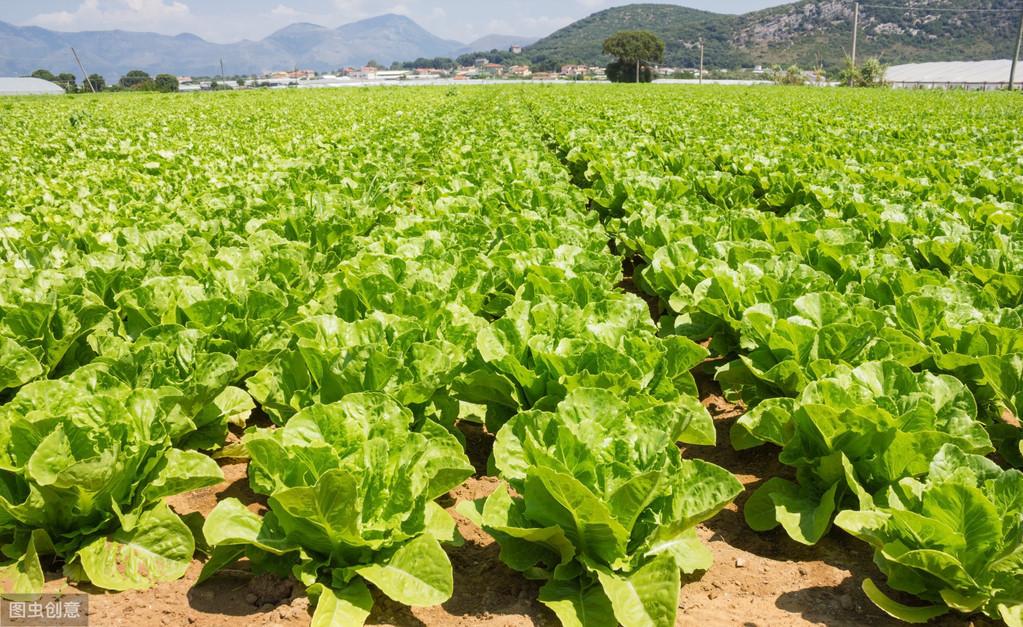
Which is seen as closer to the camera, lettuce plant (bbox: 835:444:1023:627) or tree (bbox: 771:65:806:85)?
lettuce plant (bbox: 835:444:1023:627)

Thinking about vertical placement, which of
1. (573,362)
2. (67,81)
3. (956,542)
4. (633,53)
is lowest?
(956,542)

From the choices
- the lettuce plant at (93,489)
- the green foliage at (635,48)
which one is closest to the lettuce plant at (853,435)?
the lettuce plant at (93,489)

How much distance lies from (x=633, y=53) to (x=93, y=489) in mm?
92933

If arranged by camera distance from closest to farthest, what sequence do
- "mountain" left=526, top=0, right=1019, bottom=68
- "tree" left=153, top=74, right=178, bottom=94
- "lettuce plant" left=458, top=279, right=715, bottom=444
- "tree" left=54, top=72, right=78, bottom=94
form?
"lettuce plant" left=458, top=279, right=715, bottom=444 < "tree" left=153, top=74, right=178, bottom=94 < "tree" left=54, top=72, right=78, bottom=94 < "mountain" left=526, top=0, right=1019, bottom=68

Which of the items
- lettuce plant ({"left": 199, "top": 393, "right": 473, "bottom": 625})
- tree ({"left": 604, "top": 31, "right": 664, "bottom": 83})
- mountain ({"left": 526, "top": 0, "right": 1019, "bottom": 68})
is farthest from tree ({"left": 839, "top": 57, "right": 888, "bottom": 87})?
lettuce plant ({"left": 199, "top": 393, "right": 473, "bottom": 625})

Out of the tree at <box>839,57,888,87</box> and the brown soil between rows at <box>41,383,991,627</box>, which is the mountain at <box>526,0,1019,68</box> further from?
the brown soil between rows at <box>41,383,991,627</box>

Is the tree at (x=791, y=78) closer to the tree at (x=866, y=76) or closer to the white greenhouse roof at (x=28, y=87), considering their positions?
the tree at (x=866, y=76)

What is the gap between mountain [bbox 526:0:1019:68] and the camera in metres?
139

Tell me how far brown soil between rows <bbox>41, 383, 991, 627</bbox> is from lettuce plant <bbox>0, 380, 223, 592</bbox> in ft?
0.39

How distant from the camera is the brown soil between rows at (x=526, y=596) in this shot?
2.52 metres

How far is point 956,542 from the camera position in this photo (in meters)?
2.35

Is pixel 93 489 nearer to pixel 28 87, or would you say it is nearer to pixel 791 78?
pixel 28 87

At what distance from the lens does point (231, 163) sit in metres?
12.2

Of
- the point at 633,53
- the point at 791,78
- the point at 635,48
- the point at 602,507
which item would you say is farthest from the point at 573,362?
the point at 791,78
